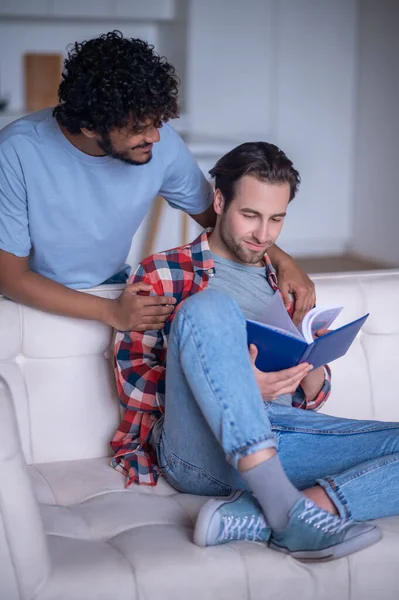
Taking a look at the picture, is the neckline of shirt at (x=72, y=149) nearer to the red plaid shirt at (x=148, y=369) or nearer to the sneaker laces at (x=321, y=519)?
the red plaid shirt at (x=148, y=369)

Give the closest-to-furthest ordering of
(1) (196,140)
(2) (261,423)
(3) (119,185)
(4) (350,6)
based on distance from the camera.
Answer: (2) (261,423) → (3) (119,185) → (1) (196,140) → (4) (350,6)

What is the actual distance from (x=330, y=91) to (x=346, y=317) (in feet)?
13.4

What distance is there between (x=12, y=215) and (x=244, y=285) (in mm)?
561

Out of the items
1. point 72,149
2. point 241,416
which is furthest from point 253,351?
point 72,149

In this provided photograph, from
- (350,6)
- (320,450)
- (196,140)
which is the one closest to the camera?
(320,450)

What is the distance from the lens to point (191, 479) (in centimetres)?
183

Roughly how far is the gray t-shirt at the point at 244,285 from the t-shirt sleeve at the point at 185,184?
0.95 feet

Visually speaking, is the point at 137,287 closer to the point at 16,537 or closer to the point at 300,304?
the point at 300,304

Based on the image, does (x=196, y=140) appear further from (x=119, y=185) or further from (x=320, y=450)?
(x=320, y=450)

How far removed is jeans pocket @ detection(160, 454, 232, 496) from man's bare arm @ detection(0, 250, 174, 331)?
0.30 m

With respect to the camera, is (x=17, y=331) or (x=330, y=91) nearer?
(x=17, y=331)

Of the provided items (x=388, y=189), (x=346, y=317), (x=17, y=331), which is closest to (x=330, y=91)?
(x=388, y=189)

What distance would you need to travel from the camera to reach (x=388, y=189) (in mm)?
→ 5812

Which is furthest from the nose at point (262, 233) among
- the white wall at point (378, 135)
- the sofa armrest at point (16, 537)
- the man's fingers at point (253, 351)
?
the white wall at point (378, 135)
